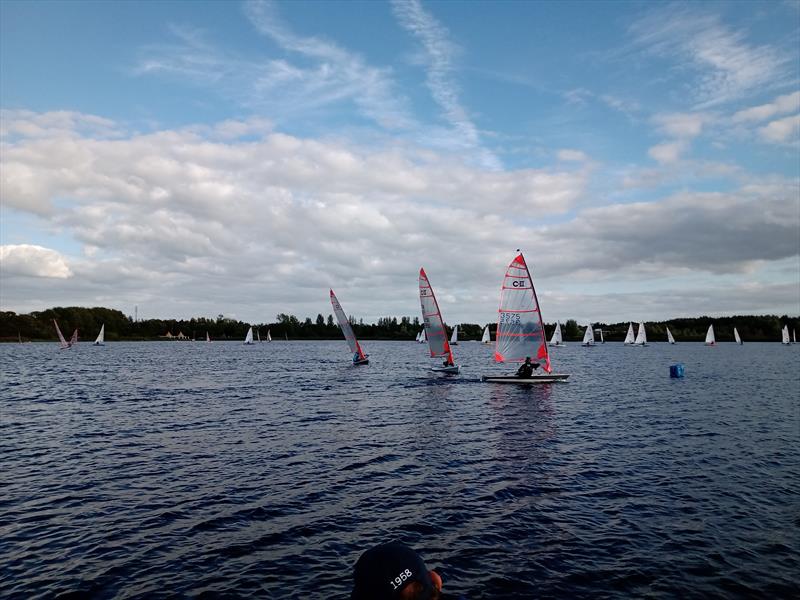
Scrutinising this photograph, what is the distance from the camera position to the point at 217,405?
4294 centimetres

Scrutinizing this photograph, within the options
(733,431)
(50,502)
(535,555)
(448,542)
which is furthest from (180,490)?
(733,431)

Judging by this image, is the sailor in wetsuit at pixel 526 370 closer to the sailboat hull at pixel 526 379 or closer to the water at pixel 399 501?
the sailboat hull at pixel 526 379

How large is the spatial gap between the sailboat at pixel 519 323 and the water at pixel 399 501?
53.5 ft

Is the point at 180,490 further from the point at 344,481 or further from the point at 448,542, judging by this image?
the point at 448,542

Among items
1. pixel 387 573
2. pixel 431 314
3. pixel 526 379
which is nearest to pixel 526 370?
pixel 526 379

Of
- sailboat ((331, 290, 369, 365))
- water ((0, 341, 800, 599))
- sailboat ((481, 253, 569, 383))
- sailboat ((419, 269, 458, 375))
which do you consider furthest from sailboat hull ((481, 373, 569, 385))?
sailboat ((331, 290, 369, 365))

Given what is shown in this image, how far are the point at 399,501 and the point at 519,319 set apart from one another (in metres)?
39.3

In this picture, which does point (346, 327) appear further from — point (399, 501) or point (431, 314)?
point (399, 501)

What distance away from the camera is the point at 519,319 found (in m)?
54.9

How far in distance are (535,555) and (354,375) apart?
61343 mm

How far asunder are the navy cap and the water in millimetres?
5670

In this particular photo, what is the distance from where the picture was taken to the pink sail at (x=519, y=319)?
5362 centimetres

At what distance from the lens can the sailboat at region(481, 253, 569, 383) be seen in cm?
5366

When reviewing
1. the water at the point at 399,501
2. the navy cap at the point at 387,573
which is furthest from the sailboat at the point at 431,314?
the navy cap at the point at 387,573
